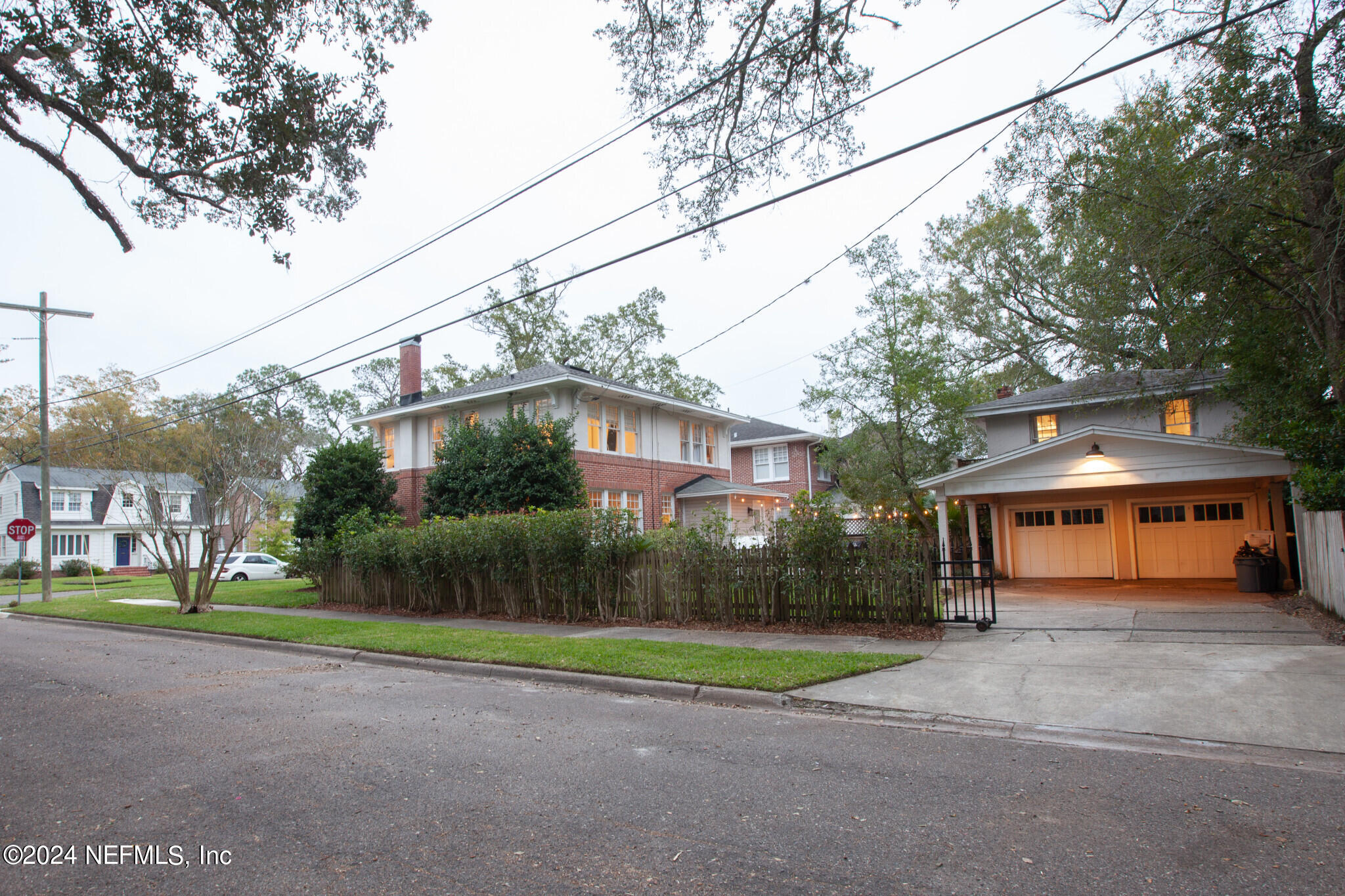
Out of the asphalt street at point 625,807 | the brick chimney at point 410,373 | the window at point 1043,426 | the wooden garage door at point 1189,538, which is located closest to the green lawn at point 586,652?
the asphalt street at point 625,807

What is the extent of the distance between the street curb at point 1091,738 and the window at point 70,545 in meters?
48.2

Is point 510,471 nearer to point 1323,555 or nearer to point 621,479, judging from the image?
point 621,479

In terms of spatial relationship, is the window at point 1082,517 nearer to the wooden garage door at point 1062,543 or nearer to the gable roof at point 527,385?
the wooden garage door at point 1062,543

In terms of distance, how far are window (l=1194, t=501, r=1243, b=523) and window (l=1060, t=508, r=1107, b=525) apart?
1962mm

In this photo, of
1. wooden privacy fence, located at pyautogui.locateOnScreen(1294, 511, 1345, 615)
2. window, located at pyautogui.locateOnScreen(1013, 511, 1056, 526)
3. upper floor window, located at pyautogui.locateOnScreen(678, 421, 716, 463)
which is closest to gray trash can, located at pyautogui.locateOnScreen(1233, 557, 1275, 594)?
wooden privacy fence, located at pyautogui.locateOnScreen(1294, 511, 1345, 615)

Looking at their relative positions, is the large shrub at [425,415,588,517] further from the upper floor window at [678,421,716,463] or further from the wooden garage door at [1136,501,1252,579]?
the wooden garage door at [1136,501,1252,579]

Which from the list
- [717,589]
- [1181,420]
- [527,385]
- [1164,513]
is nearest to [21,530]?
[527,385]

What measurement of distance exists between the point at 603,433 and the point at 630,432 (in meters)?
1.53

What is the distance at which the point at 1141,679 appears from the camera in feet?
24.6

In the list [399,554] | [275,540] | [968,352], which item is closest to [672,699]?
[399,554]

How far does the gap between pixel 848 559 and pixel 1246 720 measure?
5.52 m

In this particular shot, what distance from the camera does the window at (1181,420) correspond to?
18.6 m

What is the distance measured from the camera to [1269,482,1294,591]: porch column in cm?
1562

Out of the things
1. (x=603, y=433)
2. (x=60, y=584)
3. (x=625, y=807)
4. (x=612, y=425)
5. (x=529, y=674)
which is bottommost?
(x=60, y=584)
